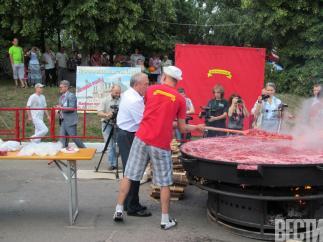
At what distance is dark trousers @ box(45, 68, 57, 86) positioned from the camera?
61.7ft

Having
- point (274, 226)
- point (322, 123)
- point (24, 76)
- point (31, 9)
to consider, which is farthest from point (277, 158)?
point (31, 9)

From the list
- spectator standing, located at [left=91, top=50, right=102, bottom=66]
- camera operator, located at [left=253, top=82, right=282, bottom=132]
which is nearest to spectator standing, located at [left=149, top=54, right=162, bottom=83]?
spectator standing, located at [left=91, top=50, right=102, bottom=66]

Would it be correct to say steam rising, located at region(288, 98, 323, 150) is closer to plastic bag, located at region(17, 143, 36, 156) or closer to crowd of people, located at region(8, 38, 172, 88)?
plastic bag, located at region(17, 143, 36, 156)

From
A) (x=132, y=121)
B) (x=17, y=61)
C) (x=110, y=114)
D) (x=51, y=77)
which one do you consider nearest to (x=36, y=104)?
(x=110, y=114)

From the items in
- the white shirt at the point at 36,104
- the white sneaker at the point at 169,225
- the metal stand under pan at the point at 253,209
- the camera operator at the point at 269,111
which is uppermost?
the camera operator at the point at 269,111

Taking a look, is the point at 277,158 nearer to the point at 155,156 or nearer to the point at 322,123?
the point at 155,156

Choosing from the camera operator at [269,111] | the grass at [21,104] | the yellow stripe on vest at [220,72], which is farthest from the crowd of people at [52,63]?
the camera operator at [269,111]

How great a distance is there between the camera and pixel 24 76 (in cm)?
1716

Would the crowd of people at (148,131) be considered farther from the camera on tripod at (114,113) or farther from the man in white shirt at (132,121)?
the camera on tripod at (114,113)

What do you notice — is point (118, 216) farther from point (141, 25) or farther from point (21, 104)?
point (141, 25)

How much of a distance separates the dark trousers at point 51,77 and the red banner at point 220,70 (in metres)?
7.60

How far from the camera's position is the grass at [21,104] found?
42.6ft

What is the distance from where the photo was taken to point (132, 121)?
6.32 metres

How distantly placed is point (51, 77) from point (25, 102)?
4307 mm
